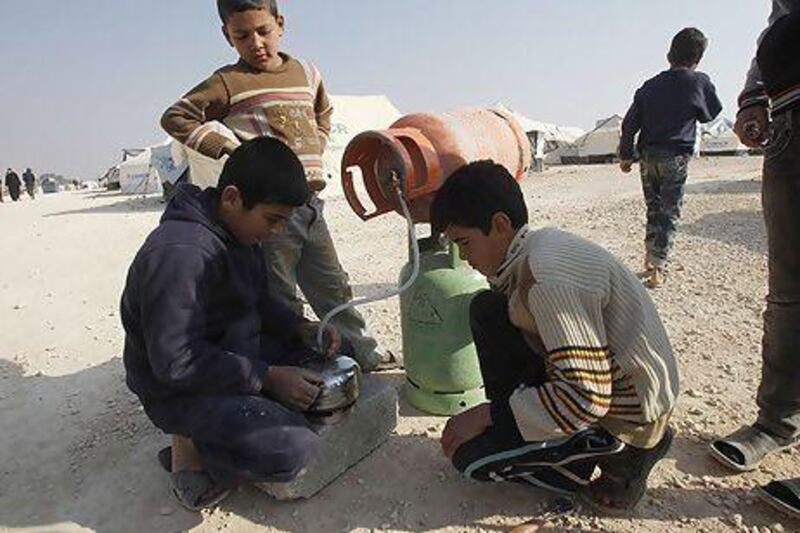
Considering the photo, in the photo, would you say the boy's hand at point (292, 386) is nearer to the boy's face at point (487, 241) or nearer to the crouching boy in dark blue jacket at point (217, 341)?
the crouching boy in dark blue jacket at point (217, 341)

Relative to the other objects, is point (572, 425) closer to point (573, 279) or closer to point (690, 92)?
point (573, 279)

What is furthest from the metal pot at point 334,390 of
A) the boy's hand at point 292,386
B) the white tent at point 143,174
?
the white tent at point 143,174

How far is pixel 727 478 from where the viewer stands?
175 cm

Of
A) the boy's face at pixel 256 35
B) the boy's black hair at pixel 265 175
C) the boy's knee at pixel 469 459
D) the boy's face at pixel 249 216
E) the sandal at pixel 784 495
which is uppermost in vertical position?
the boy's face at pixel 256 35

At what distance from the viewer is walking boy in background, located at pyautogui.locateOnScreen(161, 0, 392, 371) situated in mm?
2094

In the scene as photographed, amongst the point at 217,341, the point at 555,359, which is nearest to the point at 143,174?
the point at 217,341

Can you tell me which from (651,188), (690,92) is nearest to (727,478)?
(651,188)

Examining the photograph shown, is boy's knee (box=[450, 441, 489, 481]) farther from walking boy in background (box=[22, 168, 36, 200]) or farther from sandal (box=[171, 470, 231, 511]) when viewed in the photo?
walking boy in background (box=[22, 168, 36, 200])

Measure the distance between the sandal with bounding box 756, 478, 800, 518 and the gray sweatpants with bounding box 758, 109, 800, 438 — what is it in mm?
266

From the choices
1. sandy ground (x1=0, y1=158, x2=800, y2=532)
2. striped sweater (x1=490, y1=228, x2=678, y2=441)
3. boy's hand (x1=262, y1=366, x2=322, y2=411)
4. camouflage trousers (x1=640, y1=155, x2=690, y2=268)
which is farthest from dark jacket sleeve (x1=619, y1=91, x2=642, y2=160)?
boy's hand (x1=262, y1=366, x2=322, y2=411)

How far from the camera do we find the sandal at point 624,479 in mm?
1566

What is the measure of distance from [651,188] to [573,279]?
2936 millimetres

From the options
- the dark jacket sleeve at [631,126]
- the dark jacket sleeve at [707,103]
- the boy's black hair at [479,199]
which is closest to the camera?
the boy's black hair at [479,199]

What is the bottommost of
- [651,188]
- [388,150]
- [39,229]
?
[39,229]
